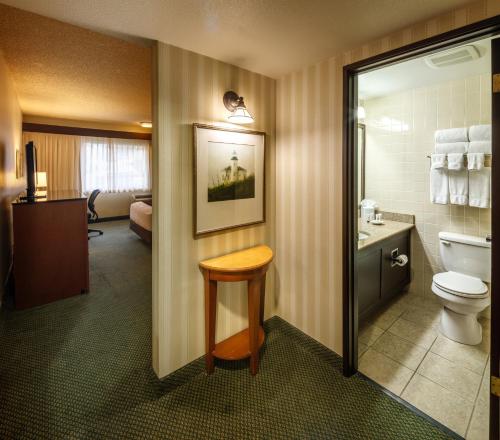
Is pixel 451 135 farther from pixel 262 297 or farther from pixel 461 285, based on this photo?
pixel 262 297

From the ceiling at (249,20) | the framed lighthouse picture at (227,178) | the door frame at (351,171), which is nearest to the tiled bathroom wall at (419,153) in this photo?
the door frame at (351,171)

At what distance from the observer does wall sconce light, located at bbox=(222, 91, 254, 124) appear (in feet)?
6.15

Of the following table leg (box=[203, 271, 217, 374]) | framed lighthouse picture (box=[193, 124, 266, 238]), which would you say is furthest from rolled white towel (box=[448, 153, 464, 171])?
table leg (box=[203, 271, 217, 374])

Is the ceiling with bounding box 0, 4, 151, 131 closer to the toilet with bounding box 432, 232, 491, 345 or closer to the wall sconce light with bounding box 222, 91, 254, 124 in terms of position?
the wall sconce light with bounding box 222, 91, 254, 124

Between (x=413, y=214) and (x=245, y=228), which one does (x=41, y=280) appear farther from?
(x=413, y=214)

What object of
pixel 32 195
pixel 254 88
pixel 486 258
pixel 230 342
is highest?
pixel 254 88

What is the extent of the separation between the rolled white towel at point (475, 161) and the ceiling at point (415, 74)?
78 cm

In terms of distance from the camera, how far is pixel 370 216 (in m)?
3.21

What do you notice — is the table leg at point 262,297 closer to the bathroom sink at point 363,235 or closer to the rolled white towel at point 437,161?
the bathroom sink at point 363,235

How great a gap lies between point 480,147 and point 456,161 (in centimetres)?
21

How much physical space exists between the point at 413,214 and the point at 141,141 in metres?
7.40

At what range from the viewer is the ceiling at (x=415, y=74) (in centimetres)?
231

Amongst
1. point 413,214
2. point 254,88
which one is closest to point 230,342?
point 254,88

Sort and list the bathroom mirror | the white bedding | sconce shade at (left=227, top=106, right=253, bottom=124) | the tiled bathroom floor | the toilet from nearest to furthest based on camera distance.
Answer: the tiled bathroom floor
sconce shade at (left=227, top=106, right=253, bottom=124)
the toilet
the bathroom mirror
the white bedding
